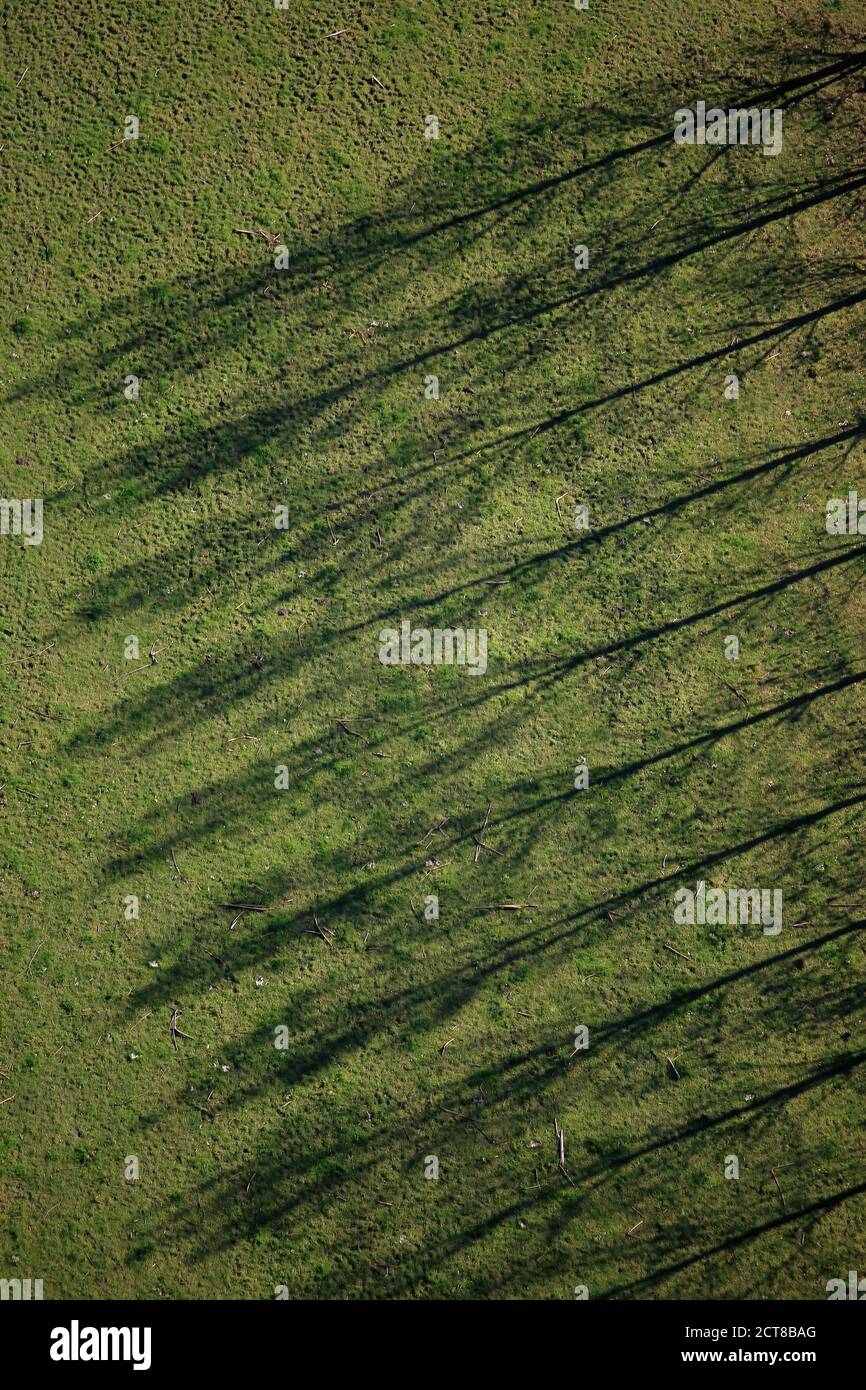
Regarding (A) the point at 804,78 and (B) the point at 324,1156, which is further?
(A) the point at 804,78

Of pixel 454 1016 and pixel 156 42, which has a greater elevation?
pixel 156 42

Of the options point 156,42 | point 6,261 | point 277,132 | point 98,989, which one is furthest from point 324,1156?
point 156,42

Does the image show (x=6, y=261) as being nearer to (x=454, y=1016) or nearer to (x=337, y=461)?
(x=337, y=461)
